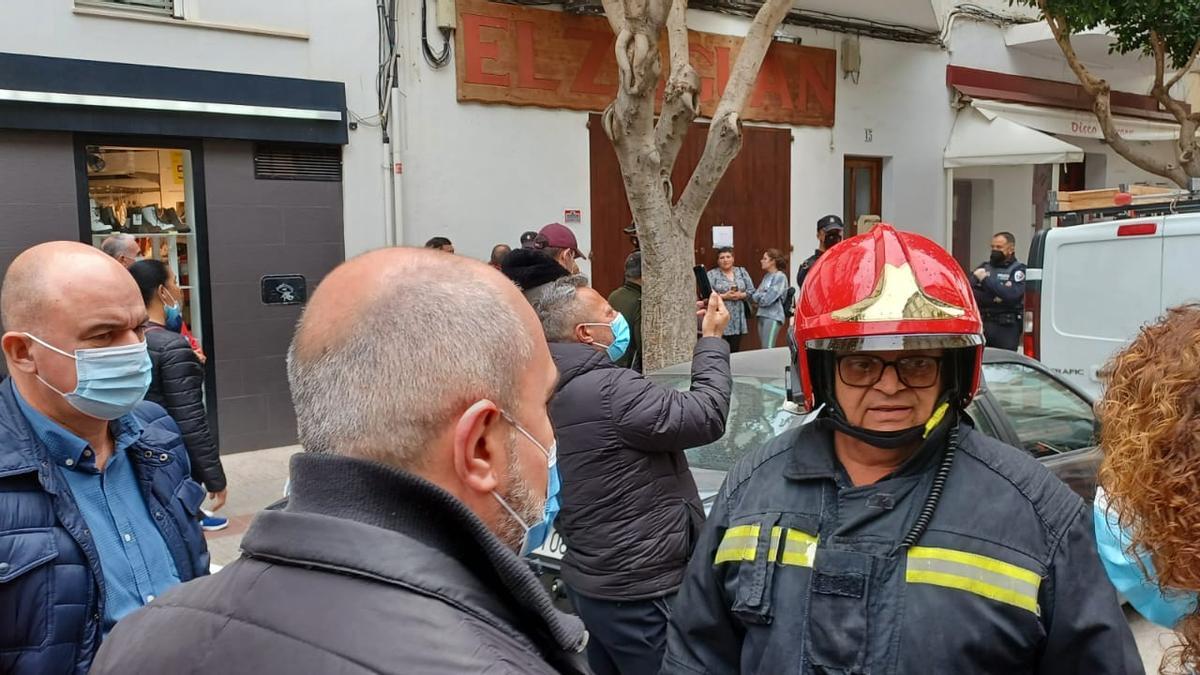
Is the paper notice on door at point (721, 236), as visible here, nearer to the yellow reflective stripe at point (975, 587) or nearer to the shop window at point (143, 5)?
the shop window at point (143, 5)

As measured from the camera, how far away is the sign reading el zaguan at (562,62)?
32.8ft

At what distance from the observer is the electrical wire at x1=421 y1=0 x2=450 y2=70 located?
380 inches

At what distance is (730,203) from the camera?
12.1m

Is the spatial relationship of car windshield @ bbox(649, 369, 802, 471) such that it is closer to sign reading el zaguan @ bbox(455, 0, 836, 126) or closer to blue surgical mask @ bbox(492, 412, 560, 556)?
blue surgical mask @ bbox(492, 412, 560, 556)

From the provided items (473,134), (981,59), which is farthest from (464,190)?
(981,59)

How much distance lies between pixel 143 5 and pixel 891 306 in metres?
8.25

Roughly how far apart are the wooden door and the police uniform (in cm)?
362

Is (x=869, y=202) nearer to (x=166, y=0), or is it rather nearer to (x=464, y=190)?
(x=464, y=190)

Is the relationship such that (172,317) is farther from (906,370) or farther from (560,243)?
(906,370)

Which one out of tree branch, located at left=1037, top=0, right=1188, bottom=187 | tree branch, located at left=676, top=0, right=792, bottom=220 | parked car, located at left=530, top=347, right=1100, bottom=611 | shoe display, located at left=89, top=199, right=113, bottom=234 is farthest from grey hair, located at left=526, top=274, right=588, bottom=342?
tree branch, located at left=1037, top=0, right=1188, bottom=187

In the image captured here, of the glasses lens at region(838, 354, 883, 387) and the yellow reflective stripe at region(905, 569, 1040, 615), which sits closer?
the yellow reflective stripe at region(905, 569, 1040, 615)

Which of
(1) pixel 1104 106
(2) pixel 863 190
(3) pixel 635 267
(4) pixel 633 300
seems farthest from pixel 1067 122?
(4) pixel 633 300

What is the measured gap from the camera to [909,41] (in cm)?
1381

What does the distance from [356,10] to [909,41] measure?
819cm
